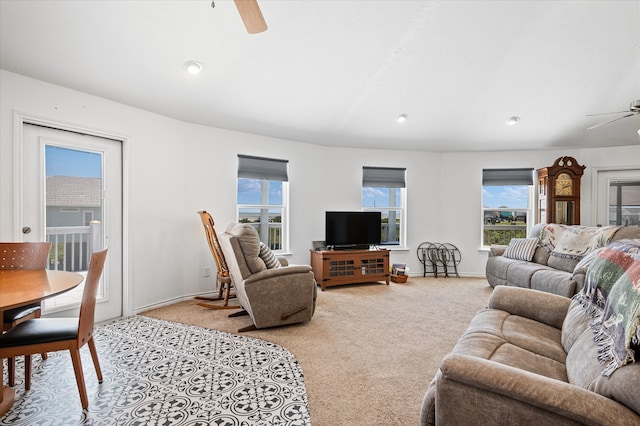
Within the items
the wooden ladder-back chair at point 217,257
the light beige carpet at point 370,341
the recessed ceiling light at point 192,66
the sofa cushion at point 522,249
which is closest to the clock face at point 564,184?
the sofa cushion at point 522,249

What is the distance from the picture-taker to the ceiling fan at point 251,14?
174cm

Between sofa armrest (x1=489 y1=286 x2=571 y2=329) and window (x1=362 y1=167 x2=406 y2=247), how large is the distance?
3.71 metres

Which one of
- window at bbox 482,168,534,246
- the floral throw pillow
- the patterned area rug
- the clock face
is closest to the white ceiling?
the clock face

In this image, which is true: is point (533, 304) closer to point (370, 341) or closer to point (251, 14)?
point (370, 341)

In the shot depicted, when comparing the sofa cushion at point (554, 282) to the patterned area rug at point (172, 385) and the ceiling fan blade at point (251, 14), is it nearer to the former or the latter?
the patterned area rug at point (172, 385)

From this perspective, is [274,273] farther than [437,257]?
No

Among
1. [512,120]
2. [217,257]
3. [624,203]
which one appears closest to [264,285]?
[217,257]

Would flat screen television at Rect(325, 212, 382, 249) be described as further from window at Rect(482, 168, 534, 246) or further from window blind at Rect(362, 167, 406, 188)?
window at Rect(482, 168, 534, 246)

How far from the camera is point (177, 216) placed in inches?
161

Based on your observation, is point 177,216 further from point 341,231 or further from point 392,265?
point 392,265

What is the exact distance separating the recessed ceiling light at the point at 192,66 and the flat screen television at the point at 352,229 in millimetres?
2868

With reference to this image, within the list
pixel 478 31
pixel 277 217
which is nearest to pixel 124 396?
pixel 277 217

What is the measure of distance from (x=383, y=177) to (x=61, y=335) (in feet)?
16.5

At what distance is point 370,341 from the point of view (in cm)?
287
